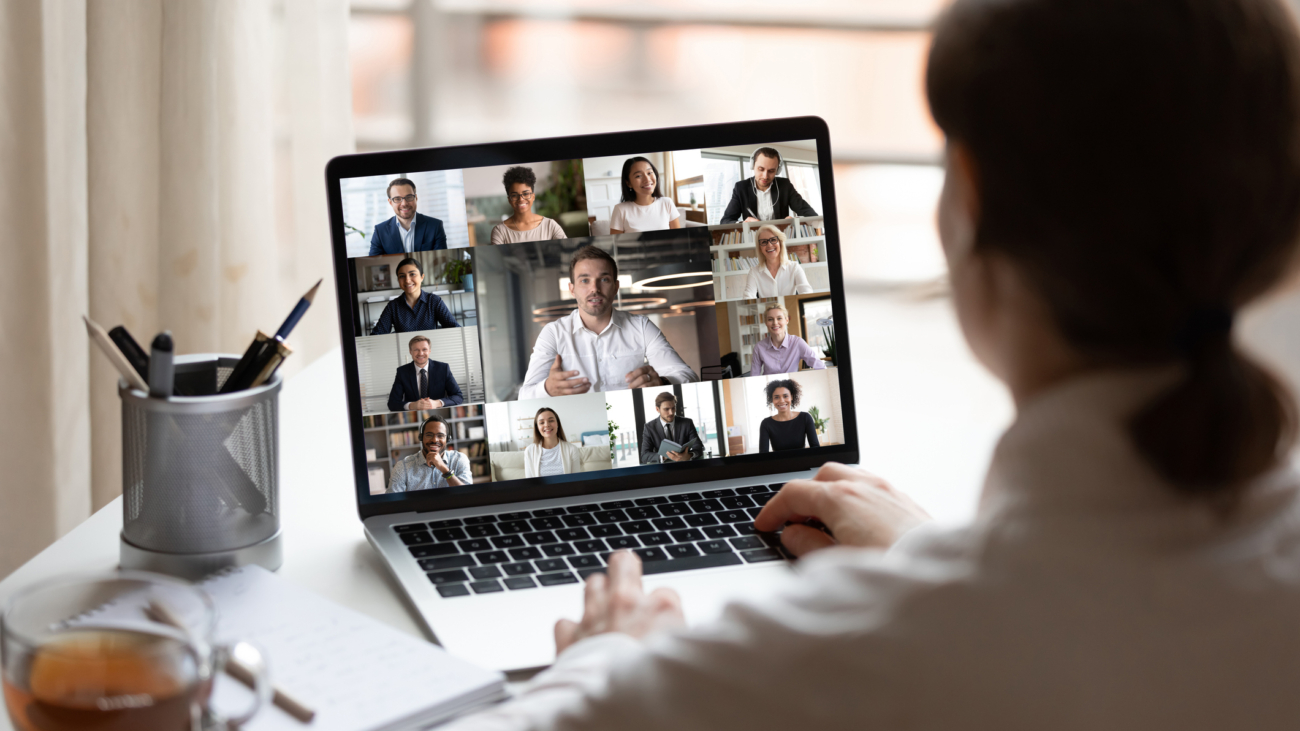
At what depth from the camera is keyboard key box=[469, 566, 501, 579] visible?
2.46 ft

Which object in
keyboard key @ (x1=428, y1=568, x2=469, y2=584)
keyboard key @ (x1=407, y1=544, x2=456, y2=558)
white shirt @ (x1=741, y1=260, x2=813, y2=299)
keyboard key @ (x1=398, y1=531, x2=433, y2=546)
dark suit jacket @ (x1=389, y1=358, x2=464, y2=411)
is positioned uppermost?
white shirt @ (x1=741, y1=260, x2=813, y2=299)

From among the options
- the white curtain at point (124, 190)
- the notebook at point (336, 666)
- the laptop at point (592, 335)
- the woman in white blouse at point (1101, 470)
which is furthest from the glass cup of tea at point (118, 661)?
the white curtain at point (124, 190)

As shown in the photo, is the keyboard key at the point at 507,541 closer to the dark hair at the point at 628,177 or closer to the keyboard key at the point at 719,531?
the keyboard key at the point at 719,531

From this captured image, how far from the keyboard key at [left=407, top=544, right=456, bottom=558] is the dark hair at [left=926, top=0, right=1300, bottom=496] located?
502 millimetres

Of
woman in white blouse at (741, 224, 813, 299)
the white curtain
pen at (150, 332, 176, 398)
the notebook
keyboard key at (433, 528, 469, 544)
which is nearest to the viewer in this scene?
the notebook

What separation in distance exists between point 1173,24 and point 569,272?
1.78ft

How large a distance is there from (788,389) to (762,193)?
0.57ft

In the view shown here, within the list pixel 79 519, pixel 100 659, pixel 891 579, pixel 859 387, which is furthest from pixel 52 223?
pixel 891 579

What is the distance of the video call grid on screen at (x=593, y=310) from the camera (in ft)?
2.82

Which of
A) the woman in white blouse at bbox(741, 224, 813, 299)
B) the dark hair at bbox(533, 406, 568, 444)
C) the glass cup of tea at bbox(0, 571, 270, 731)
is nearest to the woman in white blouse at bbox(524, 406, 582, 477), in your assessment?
the dark hair at bbox(533, 406, 568, 444)

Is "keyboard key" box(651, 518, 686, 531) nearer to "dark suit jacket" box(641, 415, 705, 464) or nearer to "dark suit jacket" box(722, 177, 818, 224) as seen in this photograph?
"dark suit jacket" box(641, 415, 705, 464)

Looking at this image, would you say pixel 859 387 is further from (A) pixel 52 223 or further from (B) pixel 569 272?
(A) pixel 52 223

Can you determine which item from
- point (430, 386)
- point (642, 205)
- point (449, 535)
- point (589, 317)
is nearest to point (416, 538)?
point (449, 535)

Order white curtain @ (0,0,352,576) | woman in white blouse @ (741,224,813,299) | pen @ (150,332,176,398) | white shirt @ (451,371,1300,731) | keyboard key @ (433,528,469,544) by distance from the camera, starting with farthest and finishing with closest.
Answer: white curtain @ (0,0,352,576), woman in white blouse @ (741,224,813,299), keyboard key @ (433,528,469,544), pen @ (150,332,176,398), white shirt @ (451,371,1300,731)
